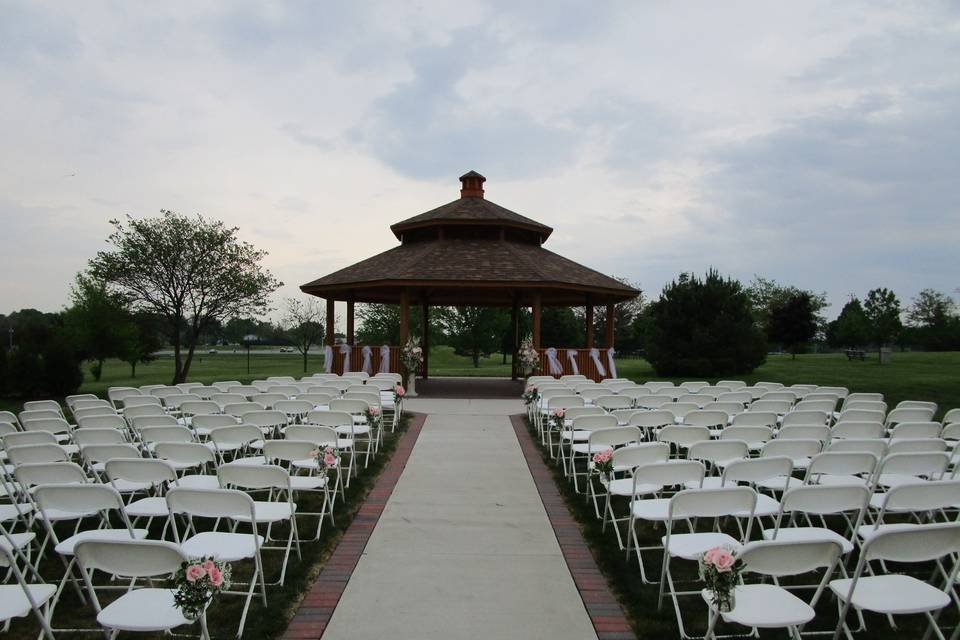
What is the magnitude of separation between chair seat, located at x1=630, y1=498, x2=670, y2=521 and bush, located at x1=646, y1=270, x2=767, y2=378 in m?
22.1

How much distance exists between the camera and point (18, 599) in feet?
9.28

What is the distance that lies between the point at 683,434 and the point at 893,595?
111 inches

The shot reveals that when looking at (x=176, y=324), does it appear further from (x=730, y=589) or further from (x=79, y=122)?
(x=730, y=589)

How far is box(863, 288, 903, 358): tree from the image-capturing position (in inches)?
1363

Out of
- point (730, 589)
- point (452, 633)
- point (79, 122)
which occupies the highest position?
point (79, 122)

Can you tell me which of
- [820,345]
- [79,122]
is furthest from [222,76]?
[820,345]

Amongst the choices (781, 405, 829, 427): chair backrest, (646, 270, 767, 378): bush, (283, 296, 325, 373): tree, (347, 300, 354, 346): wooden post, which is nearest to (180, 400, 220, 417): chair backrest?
(781, 405, 829, 427): chair backrest

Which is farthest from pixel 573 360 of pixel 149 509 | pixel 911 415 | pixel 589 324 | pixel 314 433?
pixel 149 509

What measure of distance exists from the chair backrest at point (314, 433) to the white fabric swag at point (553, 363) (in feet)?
37.3

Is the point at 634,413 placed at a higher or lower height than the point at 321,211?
lower

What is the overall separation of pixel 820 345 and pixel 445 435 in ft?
239

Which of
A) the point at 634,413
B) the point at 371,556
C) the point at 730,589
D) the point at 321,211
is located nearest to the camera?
the point at 730,589

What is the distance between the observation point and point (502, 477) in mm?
6992

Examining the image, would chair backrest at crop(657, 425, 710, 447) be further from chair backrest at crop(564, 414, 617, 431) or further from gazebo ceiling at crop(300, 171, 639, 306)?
gazebo ceiling at crop(300, 171, 639, 306)
